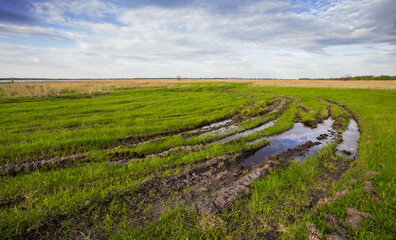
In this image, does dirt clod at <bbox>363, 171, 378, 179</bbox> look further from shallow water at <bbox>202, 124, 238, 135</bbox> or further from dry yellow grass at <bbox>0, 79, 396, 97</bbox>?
dry yellow grass at <bbox>0, 79, 396, 97</bbox>

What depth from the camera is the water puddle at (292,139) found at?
8391 millimetres

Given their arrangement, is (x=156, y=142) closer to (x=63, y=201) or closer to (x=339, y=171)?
(x=63, y=201)

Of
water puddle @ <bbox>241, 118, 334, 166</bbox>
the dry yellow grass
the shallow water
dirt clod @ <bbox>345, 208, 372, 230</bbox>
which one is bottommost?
water puddle @ <bbox>241, 118, 334, 166</bbox>

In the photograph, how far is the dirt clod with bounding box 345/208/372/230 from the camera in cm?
391

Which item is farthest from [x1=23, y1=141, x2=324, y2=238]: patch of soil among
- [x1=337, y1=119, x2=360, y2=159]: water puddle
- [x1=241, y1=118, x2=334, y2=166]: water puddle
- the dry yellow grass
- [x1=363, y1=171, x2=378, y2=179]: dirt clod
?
the dry yellow grass

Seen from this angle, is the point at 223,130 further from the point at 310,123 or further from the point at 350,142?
the point at 310,123

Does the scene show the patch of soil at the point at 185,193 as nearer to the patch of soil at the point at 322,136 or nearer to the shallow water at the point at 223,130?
the shallow water at the point at 223,130

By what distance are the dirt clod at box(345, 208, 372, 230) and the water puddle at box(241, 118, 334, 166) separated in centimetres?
357

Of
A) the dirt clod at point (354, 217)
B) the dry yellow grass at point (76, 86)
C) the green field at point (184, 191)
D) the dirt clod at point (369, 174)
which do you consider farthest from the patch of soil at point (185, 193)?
the dry yellow grass at point (76, 86)

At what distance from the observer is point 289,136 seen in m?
11.4

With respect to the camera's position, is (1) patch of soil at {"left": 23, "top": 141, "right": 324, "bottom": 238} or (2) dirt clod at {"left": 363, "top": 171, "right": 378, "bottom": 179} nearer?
(1) patch of soil at {"left": 23, "top": 141, "right": 324, "bottom": 238}

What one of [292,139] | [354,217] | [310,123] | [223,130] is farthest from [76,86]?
[354,217]

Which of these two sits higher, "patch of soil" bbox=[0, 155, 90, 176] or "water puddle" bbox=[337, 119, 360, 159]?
"patch of soil" bbox=[0, 155, 90, 176]

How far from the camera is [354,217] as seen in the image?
4070 mm
